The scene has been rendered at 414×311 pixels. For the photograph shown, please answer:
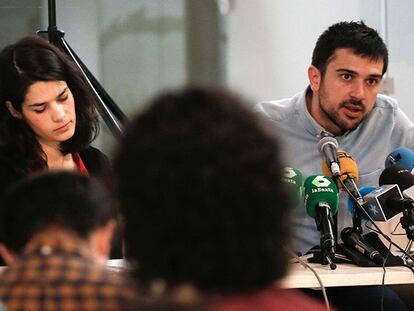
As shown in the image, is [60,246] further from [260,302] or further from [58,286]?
[260,302]

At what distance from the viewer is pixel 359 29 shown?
279cm

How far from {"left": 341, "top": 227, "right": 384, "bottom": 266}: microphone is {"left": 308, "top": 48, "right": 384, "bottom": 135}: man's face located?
0.46 meters

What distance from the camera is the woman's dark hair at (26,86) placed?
2.52m

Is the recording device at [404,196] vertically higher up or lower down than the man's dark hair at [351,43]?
lower down

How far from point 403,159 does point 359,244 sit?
30 centimetres

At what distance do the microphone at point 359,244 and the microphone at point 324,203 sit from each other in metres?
0.10

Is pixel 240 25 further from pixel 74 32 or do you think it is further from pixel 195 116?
pixel 195 116

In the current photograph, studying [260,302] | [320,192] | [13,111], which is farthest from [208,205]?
[13,111]

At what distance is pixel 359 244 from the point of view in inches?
92.6

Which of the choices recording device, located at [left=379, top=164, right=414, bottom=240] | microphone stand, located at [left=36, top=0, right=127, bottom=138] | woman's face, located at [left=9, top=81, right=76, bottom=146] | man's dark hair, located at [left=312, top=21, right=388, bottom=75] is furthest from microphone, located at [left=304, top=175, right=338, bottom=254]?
microphone stand, located at [left=36, top=0, right=127, bottom=138]

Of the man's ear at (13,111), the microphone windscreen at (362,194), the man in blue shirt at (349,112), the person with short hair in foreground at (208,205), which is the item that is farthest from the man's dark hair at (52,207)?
the man in blue shirt at (349,112)

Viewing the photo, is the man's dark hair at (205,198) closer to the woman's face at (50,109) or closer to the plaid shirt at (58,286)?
the plaid shirt at (58,286)

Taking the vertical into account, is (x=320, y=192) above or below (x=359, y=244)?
above

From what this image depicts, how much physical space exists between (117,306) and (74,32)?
344cm
